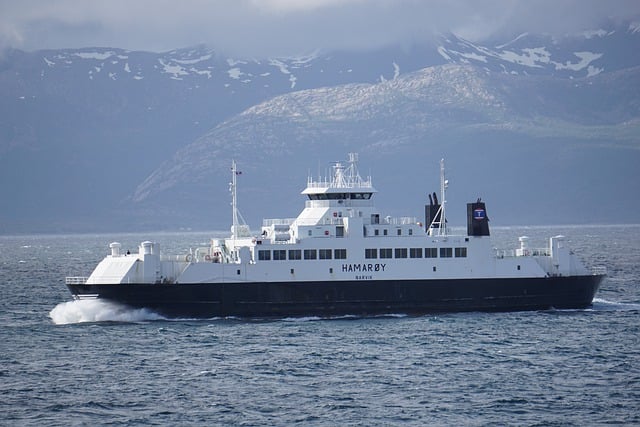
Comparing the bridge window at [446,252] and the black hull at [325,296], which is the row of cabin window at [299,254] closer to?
the black hull at [325,296]

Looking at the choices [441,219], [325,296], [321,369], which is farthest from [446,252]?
[321,369]

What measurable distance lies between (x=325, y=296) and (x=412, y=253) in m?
4.67

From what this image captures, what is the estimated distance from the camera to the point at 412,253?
56312 mm

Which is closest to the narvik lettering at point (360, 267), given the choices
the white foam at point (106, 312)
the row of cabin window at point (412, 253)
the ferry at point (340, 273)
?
the ferry at point (340, 273)

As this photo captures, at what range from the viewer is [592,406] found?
1495 inches

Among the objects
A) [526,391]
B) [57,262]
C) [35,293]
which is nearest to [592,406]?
[526,391]

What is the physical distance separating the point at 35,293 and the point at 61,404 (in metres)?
37.0

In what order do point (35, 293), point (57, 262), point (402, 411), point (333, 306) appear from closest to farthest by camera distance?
point (402, 411) < point (333, 306) < point (35, 293) < point (57, 262)

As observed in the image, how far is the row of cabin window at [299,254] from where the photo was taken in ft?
182

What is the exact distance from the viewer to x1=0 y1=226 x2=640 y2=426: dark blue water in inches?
1478

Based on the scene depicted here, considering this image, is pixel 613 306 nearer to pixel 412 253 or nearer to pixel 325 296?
pixel 412 253

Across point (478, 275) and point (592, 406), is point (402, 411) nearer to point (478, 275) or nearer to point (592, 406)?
point (592, 406)

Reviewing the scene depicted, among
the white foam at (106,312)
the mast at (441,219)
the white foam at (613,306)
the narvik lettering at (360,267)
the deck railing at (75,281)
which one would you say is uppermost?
the mast at (441,219)

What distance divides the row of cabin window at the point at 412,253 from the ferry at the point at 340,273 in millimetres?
48
